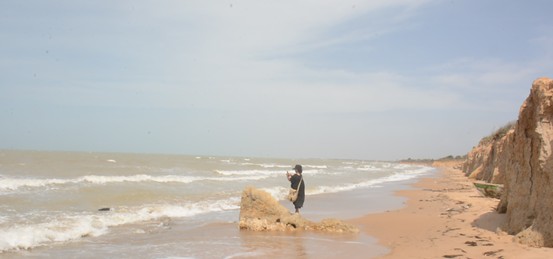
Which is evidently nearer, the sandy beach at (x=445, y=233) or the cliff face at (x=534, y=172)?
the sandy beach at (x=445, y=233)

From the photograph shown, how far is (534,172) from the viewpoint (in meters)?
8.82

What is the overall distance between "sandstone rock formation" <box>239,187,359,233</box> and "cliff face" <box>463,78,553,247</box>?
11.8 ft

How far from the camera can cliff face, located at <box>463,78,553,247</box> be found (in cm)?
802

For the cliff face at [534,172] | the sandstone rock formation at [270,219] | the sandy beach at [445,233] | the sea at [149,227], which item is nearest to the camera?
the sandy beach at [445,233]

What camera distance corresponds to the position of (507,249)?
7.78m

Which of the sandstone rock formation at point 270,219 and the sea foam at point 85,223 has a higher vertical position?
the sandstone rock formation at point 270,219

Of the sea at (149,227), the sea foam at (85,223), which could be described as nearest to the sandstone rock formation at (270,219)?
the sea at (149,227)

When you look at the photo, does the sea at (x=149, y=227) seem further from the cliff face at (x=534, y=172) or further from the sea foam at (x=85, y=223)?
the cliff face at (x=534, y=172)

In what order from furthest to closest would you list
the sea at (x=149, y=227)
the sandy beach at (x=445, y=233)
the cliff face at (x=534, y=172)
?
the sea at (x=149, y=227)
the cliff face at (x=534, y=172)
the sandy beach at (x=445, y=233)

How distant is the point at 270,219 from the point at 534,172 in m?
5.88

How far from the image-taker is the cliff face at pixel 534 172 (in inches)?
316

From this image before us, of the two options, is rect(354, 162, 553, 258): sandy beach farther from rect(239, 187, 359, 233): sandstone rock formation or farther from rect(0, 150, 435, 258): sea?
rect(239, 187, 359, 233): sandstone rock formation

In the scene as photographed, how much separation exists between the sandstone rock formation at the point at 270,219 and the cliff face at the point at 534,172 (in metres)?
3.59

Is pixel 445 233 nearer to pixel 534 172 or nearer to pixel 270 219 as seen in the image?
pixel 534 172
